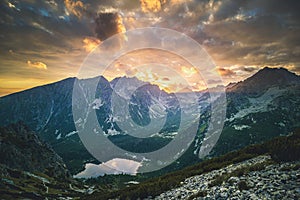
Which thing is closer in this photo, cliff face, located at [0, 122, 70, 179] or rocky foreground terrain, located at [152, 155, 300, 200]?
rocky foreground terrain, located at [152, 155, 300, 200]

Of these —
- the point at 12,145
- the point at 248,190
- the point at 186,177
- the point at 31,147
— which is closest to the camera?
the point at 248,190

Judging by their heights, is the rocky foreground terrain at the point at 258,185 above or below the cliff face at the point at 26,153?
above

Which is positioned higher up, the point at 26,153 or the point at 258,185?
the point at 258,185

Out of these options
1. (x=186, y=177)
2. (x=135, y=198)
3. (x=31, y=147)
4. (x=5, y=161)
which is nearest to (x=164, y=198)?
(x=135, y=198)

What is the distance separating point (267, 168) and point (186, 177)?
43.9ft

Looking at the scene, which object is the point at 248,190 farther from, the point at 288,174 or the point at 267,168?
the point at 267,168

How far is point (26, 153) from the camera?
15012 cm

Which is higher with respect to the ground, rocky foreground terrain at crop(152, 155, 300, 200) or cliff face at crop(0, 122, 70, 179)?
rocky foreground terrain at crop(152, 155, 300, 200)

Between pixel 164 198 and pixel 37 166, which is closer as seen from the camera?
pixel 164 198

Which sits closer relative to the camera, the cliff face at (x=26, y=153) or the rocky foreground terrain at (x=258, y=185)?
the rocky foreground terrain at (x=258, y=185)

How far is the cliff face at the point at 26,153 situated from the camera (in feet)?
450

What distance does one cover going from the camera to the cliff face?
450 feet

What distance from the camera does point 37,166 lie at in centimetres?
14988

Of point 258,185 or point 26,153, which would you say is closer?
point 258,185
